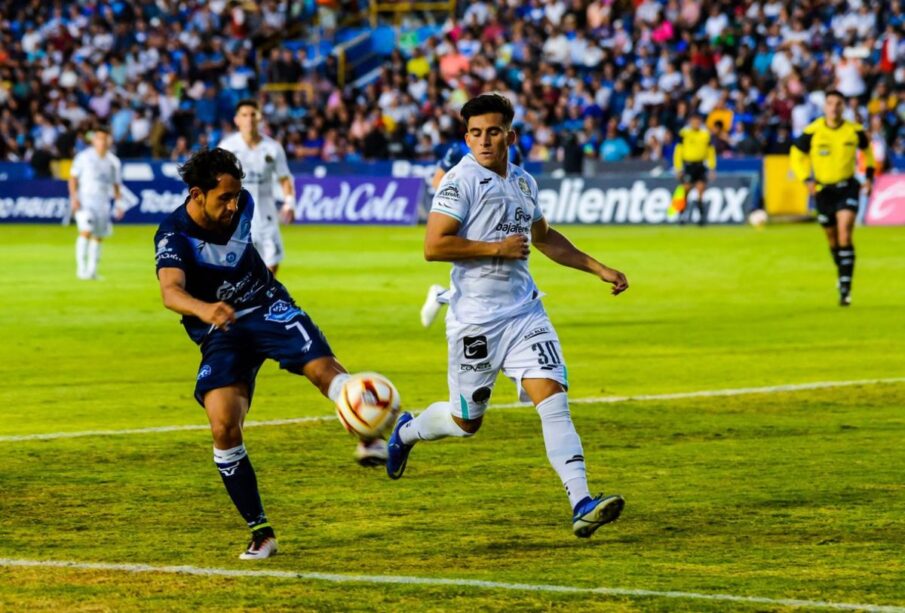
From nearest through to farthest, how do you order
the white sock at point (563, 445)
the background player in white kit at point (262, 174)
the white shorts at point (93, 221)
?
the white sock at point (563, 445)
the background player in white kit at point (262, 174)
the white shorts at point (93, 221)

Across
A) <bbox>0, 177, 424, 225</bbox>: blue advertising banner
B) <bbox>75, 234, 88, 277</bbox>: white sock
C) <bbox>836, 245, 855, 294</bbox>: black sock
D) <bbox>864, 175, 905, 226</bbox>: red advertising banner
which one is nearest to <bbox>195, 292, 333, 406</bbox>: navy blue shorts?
<bbox>836, 245, 855, 294</bbox>: black sock

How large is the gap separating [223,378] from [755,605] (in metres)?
2.67

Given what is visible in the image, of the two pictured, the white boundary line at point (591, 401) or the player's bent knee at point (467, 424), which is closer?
the player's bent knee at point (467, 424)

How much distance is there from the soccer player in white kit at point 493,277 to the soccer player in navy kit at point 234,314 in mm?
731

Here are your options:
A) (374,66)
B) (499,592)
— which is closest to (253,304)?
(499,592)

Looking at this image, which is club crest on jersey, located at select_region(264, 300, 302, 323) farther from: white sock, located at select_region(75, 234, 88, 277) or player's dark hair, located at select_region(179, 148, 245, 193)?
white sock, located at select_region(75, 234, 88, 277)

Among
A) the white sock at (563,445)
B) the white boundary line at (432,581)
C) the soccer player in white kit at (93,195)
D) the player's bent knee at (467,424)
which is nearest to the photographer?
the white boundary line at (432,581)

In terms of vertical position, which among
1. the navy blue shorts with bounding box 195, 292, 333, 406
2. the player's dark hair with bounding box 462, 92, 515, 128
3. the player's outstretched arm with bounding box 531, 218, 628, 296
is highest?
the player's dark hair with bounding box 462, 92, 515, 128

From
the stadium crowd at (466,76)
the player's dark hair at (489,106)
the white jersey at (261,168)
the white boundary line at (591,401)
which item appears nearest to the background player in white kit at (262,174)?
the white jersey at (261,168)

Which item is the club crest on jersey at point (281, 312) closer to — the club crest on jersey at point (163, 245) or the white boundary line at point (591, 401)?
the club crest on jersey at point (163, 245)

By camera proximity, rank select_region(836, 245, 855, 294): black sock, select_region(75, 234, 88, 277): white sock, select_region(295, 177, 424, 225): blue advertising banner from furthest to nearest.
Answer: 1. select_region(295, 177, 424, 225): blue advertising banner
2. select_region(75, 234, 88, 277): white sock
3. select_region(836, 245, 855, 294): black sock

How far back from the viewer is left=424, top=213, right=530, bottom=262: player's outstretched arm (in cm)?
832

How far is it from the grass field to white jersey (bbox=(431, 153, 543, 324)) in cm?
109

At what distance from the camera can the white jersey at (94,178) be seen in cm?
2698
